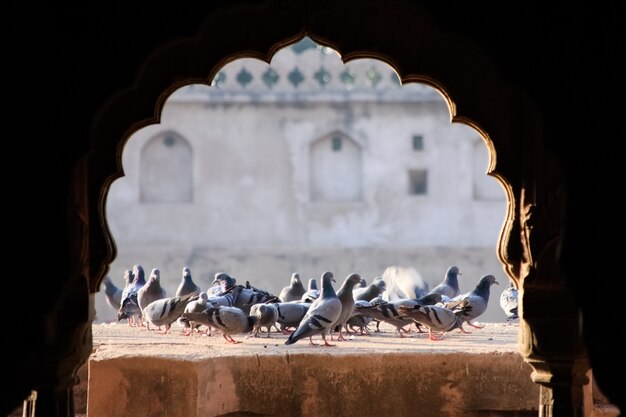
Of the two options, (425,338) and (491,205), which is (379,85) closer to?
(491,205)

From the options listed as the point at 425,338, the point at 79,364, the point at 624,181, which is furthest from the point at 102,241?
the point at 425,338

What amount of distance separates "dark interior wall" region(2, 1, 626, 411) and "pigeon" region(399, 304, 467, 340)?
4.56m

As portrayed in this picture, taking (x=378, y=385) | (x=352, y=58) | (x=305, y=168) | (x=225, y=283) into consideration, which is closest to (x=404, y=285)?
(x=225, y=283)

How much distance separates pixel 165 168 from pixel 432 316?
1501 centimetres

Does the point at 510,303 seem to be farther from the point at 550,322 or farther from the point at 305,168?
the point at 305,168

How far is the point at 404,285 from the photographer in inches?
553

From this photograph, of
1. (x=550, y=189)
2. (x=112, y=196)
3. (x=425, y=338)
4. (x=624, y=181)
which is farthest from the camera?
(x=112, y=196)

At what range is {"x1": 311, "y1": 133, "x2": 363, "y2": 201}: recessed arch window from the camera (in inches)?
870

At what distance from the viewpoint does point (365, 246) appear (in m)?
21.9

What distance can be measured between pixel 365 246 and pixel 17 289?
18965mm

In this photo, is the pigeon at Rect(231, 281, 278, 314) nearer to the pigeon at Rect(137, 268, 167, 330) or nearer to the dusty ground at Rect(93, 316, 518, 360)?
the dusty ground at Rect(93, 316, 518, 360)

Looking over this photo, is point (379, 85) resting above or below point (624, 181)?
above

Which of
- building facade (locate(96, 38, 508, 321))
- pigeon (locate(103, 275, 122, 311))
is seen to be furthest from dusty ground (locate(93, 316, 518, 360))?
building facade (locate(96, 38, 508, 321))

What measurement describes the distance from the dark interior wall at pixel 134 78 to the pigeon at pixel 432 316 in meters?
4.56
